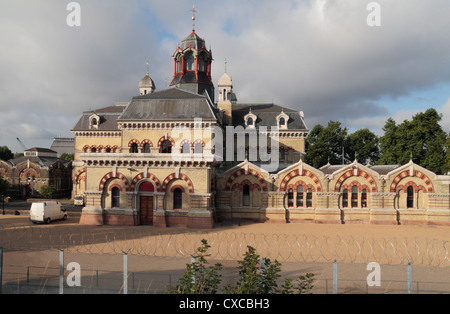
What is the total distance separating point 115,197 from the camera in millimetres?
31406

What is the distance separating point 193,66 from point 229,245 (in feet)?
104

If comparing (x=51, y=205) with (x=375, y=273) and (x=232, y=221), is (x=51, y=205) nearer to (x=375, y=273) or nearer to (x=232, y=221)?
(x=232, y=221)

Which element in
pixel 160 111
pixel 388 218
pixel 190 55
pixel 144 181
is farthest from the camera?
pixel 190 55

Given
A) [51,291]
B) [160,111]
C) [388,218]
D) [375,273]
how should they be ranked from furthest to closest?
[160,111], [388,218], [375,273], [51,291]

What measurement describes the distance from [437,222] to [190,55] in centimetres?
3815

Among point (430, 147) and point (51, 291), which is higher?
point (430, 147)

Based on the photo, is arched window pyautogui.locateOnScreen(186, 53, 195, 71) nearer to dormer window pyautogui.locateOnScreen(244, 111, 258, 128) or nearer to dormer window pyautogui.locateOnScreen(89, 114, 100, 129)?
dormer window pyautogui.locateOnScreen(244, 111, 258, 128)

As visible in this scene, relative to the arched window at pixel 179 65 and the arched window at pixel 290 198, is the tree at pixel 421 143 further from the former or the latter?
the arched window at pixel 179 65

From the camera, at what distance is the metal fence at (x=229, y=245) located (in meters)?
19.1

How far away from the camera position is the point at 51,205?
3158 cm

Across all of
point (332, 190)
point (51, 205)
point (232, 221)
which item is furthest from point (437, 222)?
point (51, 205)

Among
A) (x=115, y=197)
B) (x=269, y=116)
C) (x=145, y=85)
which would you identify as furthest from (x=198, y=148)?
(x=145, y=85)

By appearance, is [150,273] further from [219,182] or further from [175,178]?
[219,182]

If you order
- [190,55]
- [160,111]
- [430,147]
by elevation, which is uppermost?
[190,55]
